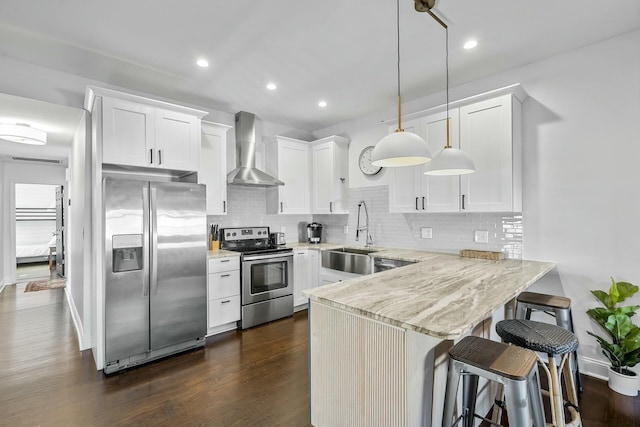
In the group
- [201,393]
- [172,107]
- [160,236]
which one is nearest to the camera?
[201,393]

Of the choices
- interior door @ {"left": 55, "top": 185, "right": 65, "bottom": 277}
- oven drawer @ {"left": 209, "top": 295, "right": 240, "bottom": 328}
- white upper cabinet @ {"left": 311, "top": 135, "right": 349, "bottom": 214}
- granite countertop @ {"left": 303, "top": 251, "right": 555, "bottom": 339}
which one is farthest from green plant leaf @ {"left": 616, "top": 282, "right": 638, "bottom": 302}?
interior door @ {"left": 55, "top": 185, "right": 65, "bottom": 277}

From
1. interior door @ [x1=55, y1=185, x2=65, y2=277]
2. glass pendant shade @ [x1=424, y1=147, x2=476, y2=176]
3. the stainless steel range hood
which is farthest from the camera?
interior door @ [x1=55, y1=185, x2=65, y2=277]

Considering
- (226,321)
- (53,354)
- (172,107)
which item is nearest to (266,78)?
(172,107)

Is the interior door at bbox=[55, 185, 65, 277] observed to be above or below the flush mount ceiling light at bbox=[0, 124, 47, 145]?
below

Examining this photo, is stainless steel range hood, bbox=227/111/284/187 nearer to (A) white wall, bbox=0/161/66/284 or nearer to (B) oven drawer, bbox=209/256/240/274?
(B) oven drawer, bbox=209/256/240/274

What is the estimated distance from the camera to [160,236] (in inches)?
115

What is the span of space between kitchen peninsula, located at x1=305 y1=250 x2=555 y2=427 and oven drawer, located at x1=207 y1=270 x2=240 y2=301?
6.51ft

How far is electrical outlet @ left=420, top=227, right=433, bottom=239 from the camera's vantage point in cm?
366

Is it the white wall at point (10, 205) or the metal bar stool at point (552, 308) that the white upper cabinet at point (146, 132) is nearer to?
the metal bar stool at point (552, 308)

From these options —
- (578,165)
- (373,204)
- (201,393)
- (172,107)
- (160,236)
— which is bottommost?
(201,393)

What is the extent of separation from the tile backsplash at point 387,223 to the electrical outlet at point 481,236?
0.03 m

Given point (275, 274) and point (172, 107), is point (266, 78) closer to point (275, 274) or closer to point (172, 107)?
point (172, 107)

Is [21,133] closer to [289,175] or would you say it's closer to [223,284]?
[223,284]

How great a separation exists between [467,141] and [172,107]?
3.02 meters
